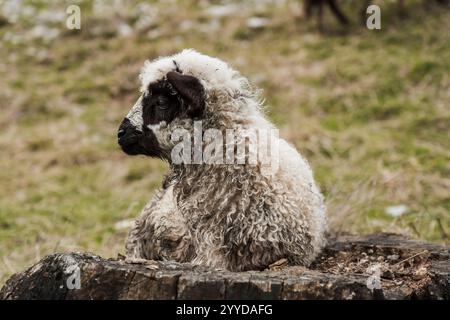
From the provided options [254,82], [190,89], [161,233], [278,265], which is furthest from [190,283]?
[254,82]

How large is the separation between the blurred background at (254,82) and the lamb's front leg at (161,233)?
1.50m

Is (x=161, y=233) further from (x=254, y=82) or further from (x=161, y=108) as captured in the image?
(x=254, y=82)

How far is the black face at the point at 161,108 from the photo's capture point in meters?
3.48

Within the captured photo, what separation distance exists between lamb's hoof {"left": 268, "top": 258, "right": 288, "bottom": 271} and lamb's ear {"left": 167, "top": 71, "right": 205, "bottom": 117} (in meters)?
→ 0.87

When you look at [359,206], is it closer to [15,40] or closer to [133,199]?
→ [133,199]

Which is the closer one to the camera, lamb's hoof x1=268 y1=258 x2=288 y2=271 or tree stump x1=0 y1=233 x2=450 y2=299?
tree stump x1=0 y1=233 x2=450 y2=299

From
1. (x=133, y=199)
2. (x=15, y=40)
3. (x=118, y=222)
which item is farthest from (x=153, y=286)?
(x=15, y=40)

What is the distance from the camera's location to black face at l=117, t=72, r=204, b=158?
3.48 meters

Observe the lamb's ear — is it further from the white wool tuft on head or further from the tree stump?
the tree stump

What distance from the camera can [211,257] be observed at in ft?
11.2

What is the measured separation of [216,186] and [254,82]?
4.80m

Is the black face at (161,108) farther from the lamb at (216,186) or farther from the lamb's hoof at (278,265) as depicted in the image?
the lamb's hoof at (278,265)

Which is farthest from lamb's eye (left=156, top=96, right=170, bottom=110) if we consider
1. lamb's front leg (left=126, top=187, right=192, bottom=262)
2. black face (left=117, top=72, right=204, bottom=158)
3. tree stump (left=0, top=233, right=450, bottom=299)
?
tree stump (left=0, top=233, right=450, bottom=299)

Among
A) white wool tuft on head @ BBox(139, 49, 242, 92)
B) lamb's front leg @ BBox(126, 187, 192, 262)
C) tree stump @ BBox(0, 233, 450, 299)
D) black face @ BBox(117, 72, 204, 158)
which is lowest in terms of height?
tree stump @ BBox(0, 233, 450, 299)
